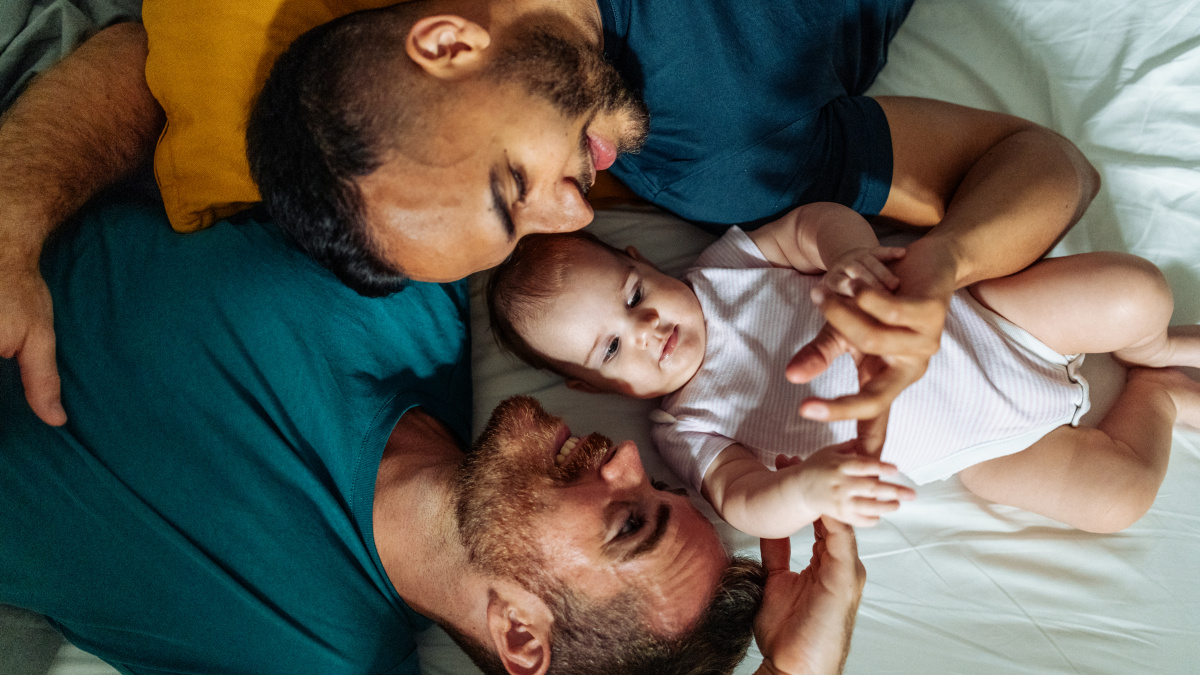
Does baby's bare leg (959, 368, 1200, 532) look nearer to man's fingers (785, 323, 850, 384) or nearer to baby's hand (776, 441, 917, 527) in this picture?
baby's hand (776, 441, 917, 527)

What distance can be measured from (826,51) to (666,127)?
36cm

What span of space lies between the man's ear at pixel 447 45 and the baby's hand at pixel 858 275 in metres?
0.65

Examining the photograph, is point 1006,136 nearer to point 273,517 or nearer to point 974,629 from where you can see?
point 974,629

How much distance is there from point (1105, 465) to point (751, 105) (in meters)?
0.95

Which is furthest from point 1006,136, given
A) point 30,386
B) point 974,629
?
point 30,386

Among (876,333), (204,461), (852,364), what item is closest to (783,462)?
(852,364)

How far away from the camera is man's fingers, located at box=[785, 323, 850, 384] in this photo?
3.20ft

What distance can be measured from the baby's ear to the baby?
0.04 meters

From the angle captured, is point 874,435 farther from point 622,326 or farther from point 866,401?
point 622,326

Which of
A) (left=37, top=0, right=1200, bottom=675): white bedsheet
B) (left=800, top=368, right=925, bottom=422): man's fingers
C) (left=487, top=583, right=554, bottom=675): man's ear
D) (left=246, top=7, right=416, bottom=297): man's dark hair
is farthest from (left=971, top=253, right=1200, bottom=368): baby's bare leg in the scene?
(left=246, top=7, right=416, bottom=297): man's dark hair

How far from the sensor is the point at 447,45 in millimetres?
1114

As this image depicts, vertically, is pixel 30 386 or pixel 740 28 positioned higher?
pixel 740 28

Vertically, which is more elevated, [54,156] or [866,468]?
[54,156]

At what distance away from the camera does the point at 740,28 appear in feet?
4.51
